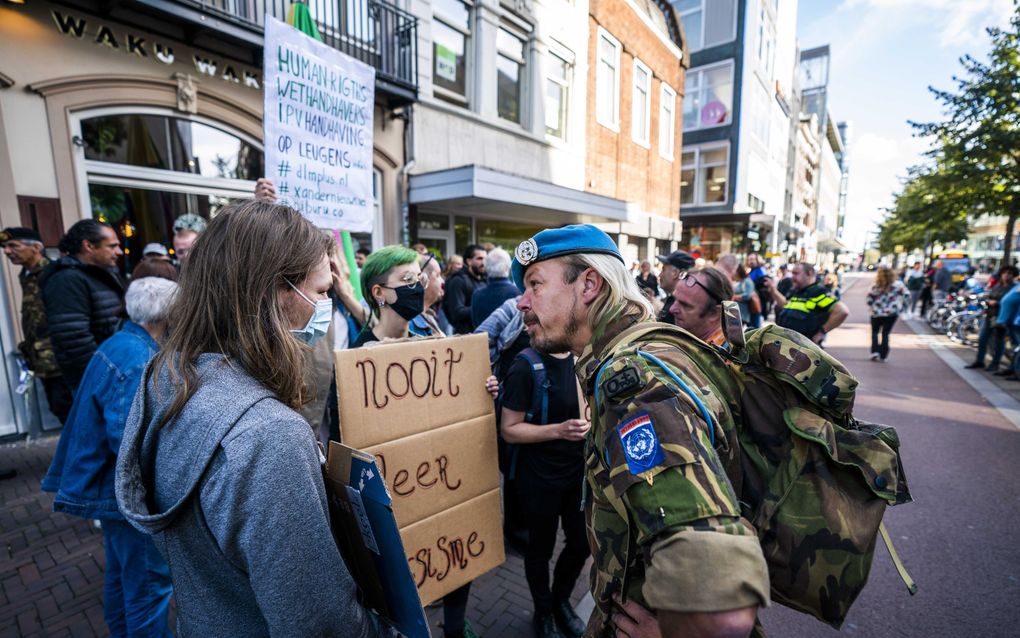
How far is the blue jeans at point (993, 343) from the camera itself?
26.9 ft

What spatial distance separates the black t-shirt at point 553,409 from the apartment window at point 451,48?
27.7 feet

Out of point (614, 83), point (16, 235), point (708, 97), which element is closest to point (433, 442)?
point (16, 235)

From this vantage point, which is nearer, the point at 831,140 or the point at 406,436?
the point at 406,436

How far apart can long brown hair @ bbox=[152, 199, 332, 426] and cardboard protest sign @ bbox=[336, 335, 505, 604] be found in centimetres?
59

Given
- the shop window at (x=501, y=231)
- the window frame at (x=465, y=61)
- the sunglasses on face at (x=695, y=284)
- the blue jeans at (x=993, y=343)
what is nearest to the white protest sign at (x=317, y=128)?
the sunglasses on face at (x=695, y=284)

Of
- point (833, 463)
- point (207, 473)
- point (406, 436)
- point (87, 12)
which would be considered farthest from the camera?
point (87, 12)

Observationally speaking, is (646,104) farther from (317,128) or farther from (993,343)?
Answer: (317,128)

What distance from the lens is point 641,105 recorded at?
16047 mm

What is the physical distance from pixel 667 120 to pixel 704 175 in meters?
7.44

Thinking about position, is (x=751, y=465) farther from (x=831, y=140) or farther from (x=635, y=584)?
(x=831, y=140)

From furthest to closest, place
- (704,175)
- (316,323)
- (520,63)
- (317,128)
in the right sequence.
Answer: (704,175) → (520,63) → (317,128) → (316,323)

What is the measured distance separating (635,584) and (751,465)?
0.41m

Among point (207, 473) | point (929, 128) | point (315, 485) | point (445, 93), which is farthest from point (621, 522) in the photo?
point (929, 128)

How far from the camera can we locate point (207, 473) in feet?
3.05
